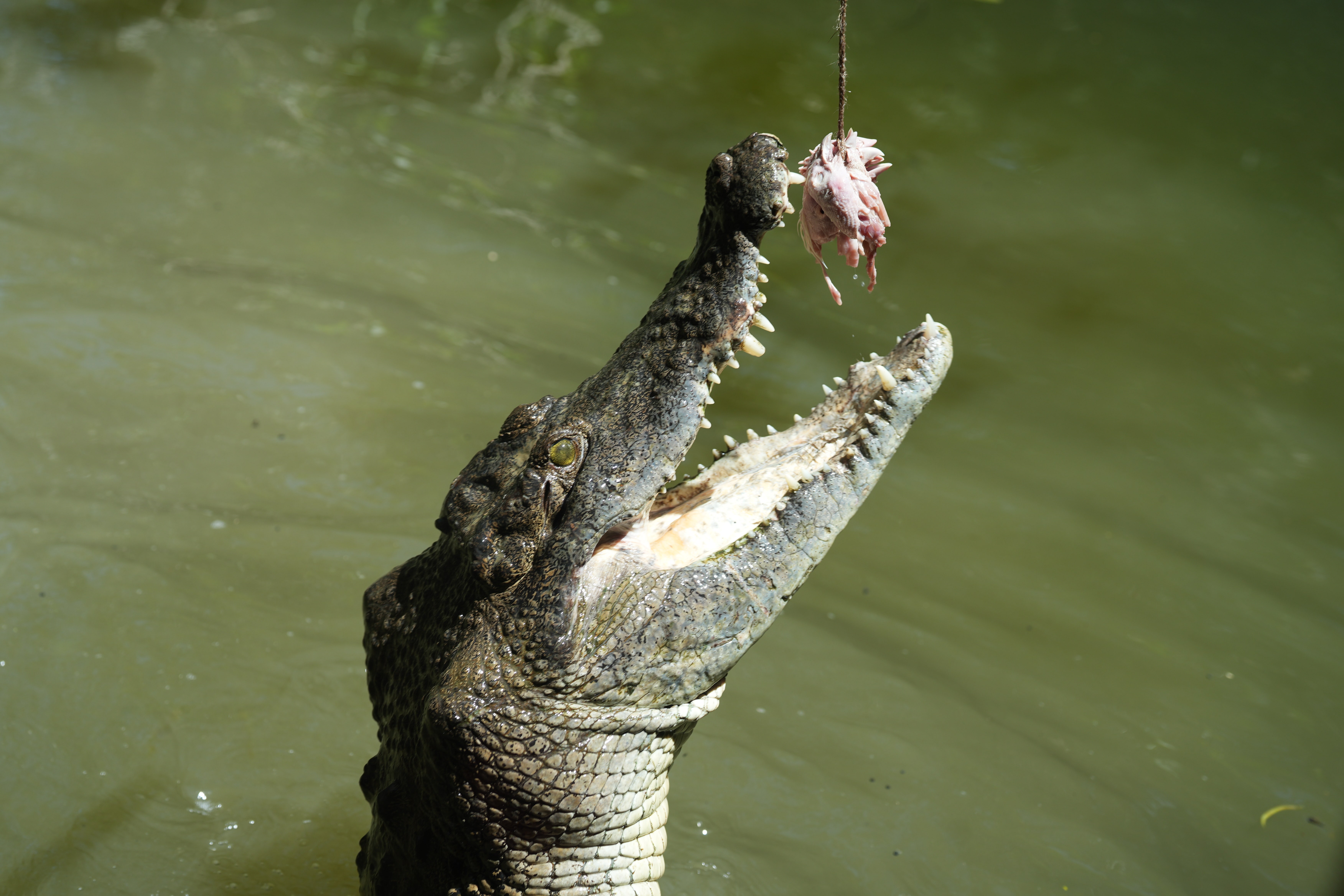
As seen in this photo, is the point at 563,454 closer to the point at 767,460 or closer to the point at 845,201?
the point at 767,460

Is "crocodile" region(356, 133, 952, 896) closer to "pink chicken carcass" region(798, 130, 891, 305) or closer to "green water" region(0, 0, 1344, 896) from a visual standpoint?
"pink chicken carcass" region(798, 130, 891, 305)

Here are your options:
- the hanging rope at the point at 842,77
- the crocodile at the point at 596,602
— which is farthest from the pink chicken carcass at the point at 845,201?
the crocodile at the point at 596,602

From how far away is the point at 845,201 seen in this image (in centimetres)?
219

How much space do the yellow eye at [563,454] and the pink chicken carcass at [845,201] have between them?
63 centimetres

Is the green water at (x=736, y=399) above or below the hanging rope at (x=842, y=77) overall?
below

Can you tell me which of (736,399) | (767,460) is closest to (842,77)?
(767,460)

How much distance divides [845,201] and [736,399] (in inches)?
105

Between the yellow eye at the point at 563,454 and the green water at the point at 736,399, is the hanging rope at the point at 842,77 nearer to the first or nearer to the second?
the yellow eye at the point at 563,454

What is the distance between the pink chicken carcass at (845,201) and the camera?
2.19 metres

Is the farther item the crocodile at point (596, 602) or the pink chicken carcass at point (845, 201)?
the pink chicken carcass at point (845, 201)

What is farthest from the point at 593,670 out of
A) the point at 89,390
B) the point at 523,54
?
the point at 523,54

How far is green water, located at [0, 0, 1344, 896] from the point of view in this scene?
3.22 metres

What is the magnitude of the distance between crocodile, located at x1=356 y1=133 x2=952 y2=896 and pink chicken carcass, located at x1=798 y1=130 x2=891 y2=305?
0.13m

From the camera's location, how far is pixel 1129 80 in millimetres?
7883
